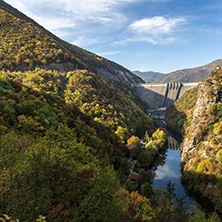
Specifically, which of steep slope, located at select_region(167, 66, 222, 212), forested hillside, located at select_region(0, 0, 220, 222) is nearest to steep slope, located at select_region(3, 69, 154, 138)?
forested hillside, located at select_region(0, 0, 220, 222)

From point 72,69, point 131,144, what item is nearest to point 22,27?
point 72,69

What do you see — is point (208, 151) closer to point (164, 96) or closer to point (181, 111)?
point (181, 111)

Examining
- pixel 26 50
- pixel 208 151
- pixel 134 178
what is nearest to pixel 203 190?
pixel 208 151

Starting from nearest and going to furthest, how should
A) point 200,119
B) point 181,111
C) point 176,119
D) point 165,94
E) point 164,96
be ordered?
1. point 200,119
2. point 176,119
3. point 181,111
4. point 165,94
5. point 164,96

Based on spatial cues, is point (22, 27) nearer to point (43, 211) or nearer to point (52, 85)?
point (52, 85)

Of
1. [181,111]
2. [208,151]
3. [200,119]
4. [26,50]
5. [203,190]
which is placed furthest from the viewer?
[181,111]

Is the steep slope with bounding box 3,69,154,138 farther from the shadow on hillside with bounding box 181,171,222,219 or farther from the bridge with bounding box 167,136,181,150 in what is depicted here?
the shadow on hillside with bounding box 181,171,222,219

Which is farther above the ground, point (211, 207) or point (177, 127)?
point (177, 127)

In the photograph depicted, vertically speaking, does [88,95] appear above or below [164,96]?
below

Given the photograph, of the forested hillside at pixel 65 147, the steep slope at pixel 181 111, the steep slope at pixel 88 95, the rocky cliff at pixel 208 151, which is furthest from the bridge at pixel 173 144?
the rocky cliff at pixel 208 151
